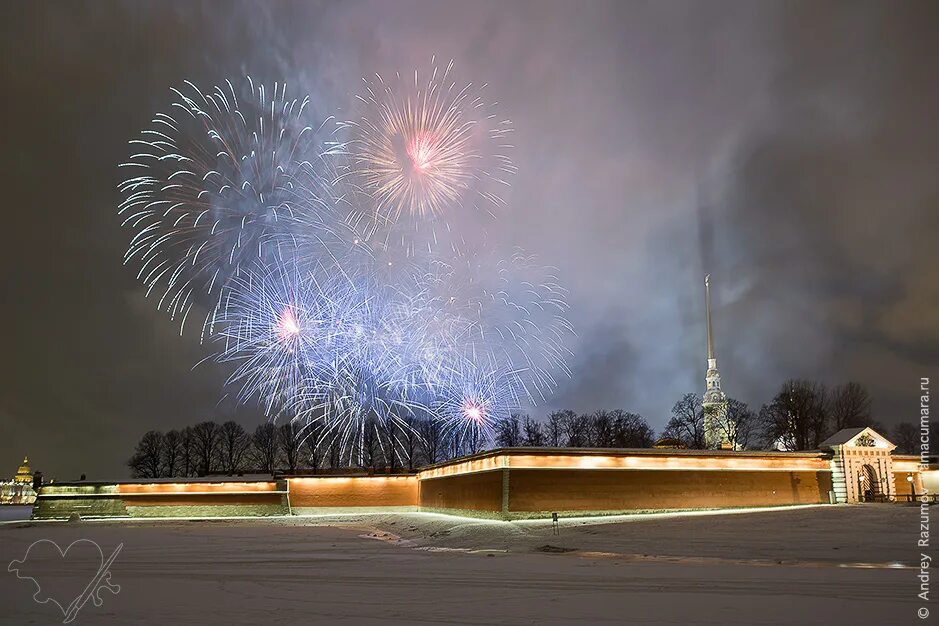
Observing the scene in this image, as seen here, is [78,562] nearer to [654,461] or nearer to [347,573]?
[347,573]

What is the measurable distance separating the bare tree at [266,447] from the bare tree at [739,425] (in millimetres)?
62577

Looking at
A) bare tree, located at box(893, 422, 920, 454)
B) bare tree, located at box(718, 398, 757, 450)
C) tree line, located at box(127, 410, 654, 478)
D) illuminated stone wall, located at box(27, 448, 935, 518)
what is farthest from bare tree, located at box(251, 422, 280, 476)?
bare tree, located at box(893, 422, 920, 454)

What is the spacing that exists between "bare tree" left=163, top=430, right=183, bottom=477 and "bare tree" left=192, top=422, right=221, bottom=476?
2932 millimetres

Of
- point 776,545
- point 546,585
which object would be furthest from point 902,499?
point 546,585

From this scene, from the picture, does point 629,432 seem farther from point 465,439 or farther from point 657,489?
point 657,489

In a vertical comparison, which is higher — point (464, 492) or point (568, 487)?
point (568, 487)

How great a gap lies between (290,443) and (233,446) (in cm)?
1111

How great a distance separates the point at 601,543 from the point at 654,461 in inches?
625

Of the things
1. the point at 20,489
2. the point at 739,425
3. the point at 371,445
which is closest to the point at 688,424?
the point at 739,425

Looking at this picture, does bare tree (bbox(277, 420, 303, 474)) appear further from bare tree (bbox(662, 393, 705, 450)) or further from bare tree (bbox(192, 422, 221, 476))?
bare tree (bbox(662, 393, 705, 450))

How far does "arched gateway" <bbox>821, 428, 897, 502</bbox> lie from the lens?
45844mm

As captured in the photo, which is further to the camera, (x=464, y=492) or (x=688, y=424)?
(x=688, y=424)

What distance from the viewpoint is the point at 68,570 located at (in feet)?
66.1

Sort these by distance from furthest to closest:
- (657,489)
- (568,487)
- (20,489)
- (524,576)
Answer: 1. (20,489)
2. (657,489)
3. (568,487)
4. (524,576)
